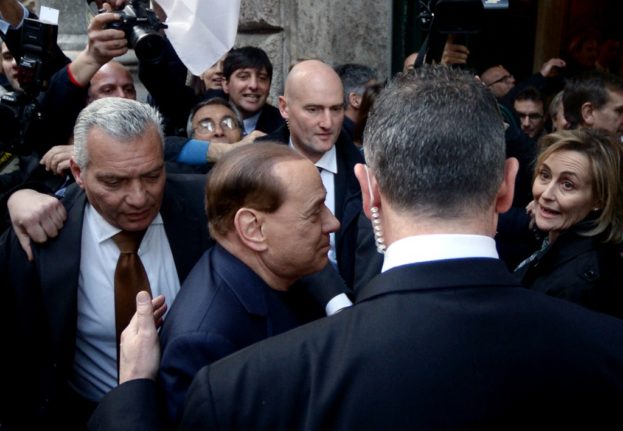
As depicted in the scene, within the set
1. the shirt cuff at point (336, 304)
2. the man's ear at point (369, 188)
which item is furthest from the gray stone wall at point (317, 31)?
the man's ear at point (369, 188)

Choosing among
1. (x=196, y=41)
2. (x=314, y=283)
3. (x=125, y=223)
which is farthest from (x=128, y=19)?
(x=314, y=283)

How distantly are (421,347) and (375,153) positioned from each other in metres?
0.33

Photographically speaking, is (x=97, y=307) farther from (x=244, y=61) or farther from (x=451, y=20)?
(x=244, y=61)

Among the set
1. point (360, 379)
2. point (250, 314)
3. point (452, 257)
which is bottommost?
point (250, 314)

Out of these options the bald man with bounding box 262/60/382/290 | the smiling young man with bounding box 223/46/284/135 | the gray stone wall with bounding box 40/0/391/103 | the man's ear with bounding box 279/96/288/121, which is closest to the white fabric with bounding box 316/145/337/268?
the bald man with bounding box 262/60/382/290

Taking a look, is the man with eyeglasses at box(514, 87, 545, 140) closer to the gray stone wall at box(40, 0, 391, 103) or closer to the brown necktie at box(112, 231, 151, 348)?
the gray stone wall at box(40, 0, 391, 103)

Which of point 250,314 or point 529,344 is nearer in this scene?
point 529,344

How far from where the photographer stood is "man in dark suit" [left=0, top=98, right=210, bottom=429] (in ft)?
7.26

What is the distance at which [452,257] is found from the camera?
1.19 m

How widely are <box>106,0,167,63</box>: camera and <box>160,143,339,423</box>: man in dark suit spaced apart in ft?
3.43

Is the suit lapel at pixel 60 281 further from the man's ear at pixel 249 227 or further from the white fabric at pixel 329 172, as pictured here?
the white fabric at pixel 329 172

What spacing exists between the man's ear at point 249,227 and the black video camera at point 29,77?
1.26 meters

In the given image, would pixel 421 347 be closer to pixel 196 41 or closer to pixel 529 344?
pixel 529 344

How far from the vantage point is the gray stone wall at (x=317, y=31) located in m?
5.07
